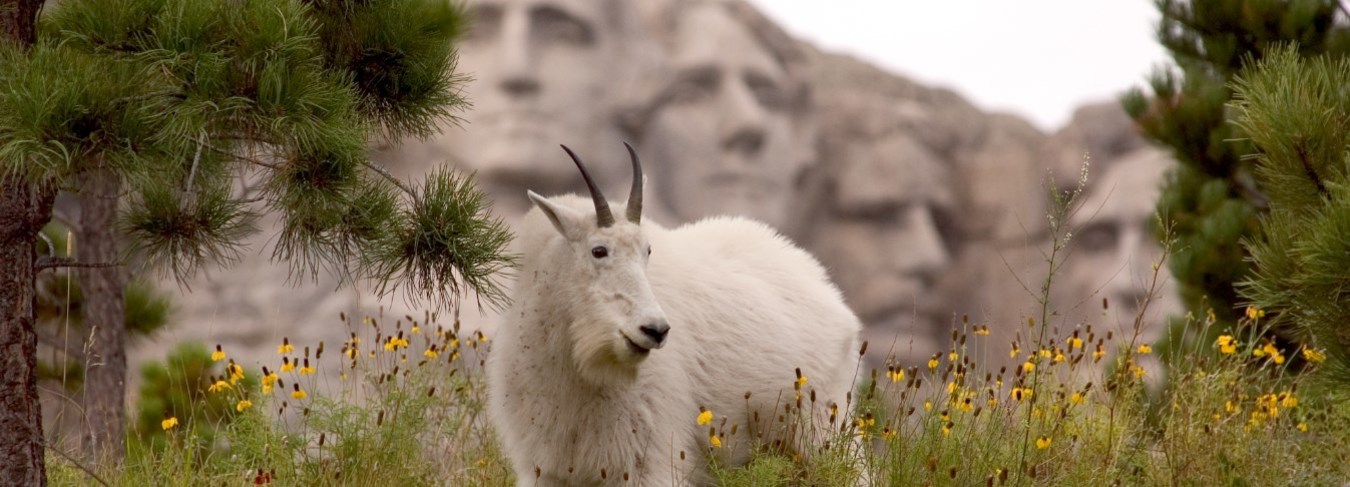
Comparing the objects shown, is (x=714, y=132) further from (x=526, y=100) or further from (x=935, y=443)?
(x=935, y=443)

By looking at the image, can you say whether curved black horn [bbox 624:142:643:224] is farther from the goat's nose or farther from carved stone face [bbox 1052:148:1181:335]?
carved stone face [bbox 1052:148:1181:335]

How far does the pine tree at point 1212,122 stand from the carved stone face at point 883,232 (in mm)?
11949

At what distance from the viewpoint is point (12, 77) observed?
339 centimetres

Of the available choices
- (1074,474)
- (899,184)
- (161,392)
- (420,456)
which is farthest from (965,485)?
(899,184)

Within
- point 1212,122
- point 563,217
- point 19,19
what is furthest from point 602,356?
point 1212,122

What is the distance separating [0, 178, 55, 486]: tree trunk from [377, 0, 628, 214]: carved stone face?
40.6 ft

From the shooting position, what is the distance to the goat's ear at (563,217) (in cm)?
461

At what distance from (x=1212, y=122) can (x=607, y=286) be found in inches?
176

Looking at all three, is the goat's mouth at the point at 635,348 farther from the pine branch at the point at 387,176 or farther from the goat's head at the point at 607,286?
the pine branch at the point at 387,176

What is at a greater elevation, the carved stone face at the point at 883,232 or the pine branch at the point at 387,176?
the carved stone face at the point at 883,232

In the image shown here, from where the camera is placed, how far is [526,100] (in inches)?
664

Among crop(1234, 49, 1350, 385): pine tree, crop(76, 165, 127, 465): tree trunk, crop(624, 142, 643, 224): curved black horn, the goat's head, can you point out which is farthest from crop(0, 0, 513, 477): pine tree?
crop(76, 165, 127, 465): tree trunk

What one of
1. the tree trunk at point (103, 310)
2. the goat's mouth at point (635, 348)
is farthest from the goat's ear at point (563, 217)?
the tree trunk at point (103, 310)

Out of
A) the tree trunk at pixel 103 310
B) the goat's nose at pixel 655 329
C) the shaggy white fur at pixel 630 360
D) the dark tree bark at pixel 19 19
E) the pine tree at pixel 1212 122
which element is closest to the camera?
the dark tree bark at pixel 19 19
